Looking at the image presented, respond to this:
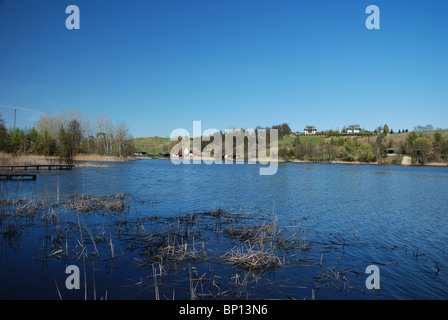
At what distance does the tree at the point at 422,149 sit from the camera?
10440 centimetres

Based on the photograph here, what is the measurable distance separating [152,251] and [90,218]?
599 cm

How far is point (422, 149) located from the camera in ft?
346

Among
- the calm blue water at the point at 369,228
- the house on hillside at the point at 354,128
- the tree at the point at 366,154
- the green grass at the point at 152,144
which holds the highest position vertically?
the house on hillside at the point at 354,128

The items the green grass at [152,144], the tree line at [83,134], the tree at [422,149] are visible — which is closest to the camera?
the tree line at [83,134]

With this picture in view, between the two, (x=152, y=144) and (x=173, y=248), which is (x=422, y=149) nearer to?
(x=173, y=248)

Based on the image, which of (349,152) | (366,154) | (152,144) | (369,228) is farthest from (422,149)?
(152,144)

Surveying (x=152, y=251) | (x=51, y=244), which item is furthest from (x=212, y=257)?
(x=51, y=244)

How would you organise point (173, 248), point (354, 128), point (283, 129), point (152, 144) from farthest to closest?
point (354, 128) < point (152, 144) < point (283, 129) < point (173, 248)

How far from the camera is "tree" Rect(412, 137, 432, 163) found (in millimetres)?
104400

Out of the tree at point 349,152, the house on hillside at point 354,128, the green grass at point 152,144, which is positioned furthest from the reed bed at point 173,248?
the house on hillside at point 354,128

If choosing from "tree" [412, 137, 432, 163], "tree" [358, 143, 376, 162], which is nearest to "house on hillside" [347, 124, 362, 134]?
"tree" [412, 137, 432, 163]

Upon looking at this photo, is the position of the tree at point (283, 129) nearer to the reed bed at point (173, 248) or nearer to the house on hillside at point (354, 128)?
the house on hillside at point (354, 128)

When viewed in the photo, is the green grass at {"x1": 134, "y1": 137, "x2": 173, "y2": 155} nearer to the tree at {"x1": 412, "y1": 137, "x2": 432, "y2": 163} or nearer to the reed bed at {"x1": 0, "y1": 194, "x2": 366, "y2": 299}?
the tree at {"x1": 412, "y1": 137, "x2": 432, "y2": 163}

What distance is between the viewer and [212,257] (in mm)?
Result: 8977
